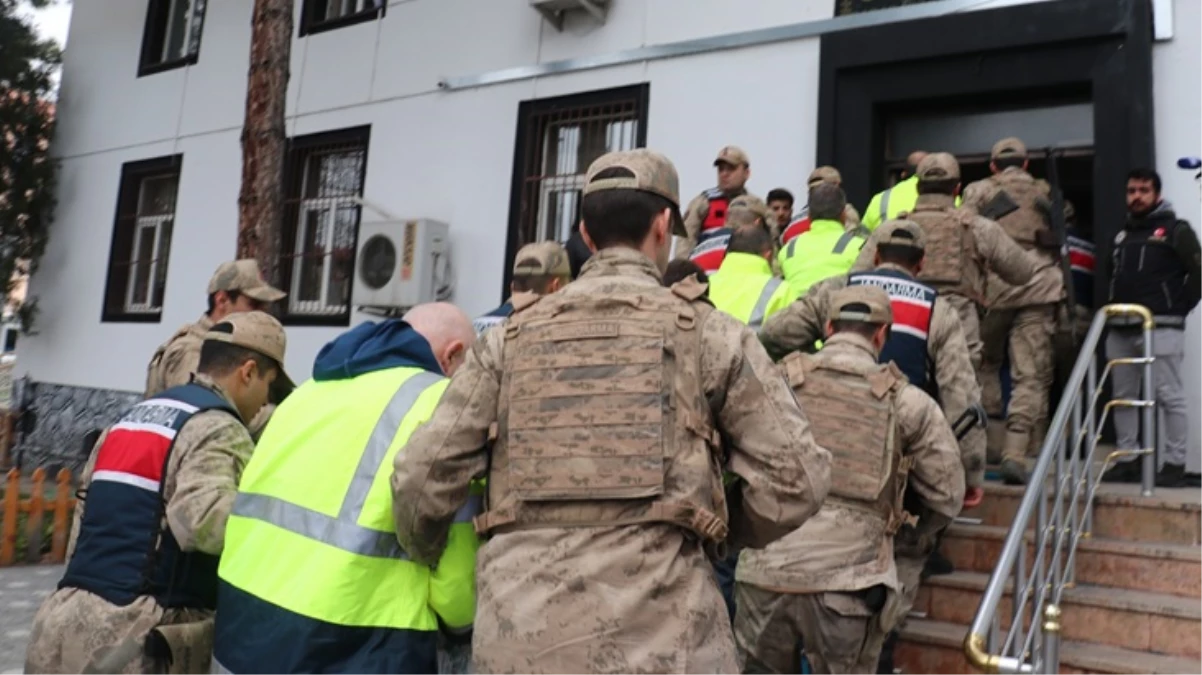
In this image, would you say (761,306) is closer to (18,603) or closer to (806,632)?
(806,632)

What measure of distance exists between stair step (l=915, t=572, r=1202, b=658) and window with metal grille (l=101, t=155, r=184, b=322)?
1051cm

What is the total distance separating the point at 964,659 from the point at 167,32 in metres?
12.5

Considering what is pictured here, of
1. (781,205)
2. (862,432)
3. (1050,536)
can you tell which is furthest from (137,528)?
(781,205)

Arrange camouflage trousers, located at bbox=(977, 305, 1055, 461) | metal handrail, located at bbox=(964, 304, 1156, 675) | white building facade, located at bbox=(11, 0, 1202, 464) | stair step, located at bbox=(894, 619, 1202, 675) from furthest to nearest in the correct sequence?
white building facade, located at bbox=(11, 0, 1202, 464) → camouflage trousers, located at bbox=(977, 305, 1055, 461) → stair step, located at bbox=(894, 619, 1202, 675) → metal handrail, located at bbox=(964, 304, 1156, 675)

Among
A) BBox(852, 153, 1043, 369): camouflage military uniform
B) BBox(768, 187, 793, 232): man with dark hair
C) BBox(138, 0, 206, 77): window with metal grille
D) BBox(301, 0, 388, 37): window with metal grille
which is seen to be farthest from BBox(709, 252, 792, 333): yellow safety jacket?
BBox(138, 0, 206, 77): window with metal grille

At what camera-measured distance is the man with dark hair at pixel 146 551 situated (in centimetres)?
261

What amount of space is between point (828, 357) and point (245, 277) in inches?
102

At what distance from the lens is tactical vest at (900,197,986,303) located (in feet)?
16.7

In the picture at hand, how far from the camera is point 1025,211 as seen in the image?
5797 millimetres

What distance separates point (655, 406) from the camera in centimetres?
191

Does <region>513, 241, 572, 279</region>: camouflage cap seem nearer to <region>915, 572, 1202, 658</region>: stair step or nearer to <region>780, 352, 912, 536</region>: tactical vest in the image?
<region>780, 352, 912, 536</region>: tactical vest

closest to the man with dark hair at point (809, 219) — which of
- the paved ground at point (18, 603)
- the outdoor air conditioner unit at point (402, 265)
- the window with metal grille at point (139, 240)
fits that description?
the outdoor air conditioner unit at point (402, 265)

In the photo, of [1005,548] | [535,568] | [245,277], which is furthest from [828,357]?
[245,277]

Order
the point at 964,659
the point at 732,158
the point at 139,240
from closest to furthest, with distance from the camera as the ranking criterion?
1. the point at 964,659
2. the point at 732,158
3. the point at 139,240
